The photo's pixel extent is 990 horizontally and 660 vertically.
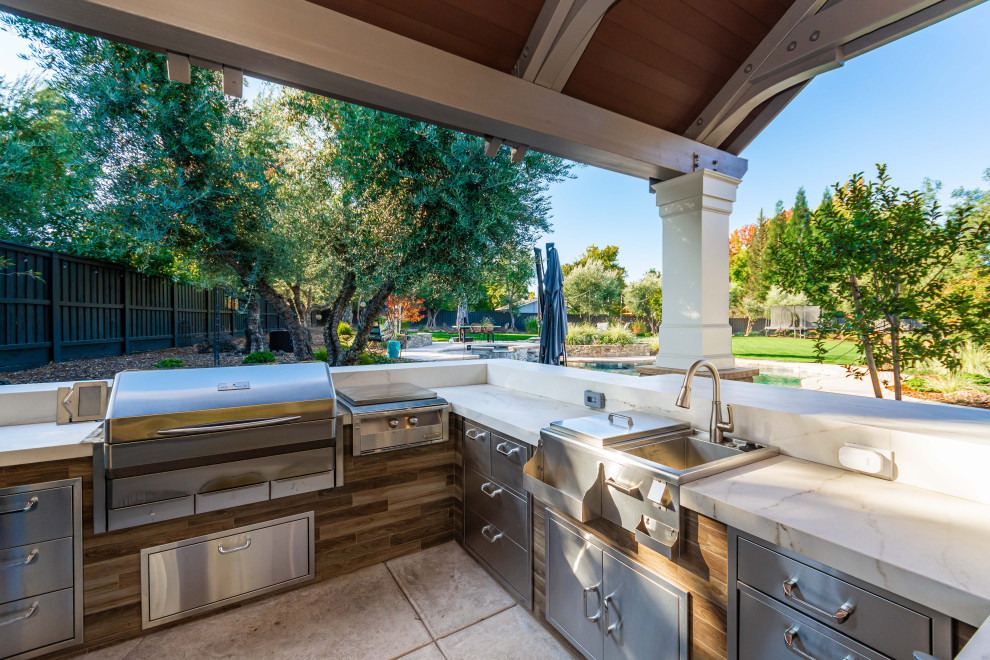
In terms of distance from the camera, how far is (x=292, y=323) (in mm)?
7766

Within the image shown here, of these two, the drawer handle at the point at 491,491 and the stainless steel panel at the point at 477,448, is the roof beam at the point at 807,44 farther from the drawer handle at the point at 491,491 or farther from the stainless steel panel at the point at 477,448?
the drawer handle at the point at 491,491

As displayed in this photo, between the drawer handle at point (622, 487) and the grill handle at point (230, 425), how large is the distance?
5.01ft

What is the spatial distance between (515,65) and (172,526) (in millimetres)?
3096

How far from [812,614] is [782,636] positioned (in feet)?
0.36

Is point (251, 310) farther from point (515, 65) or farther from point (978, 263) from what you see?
point (978, 263)

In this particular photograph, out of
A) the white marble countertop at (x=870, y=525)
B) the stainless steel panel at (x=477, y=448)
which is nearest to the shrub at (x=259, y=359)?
the stainless steel panel at (x=477, y=448)

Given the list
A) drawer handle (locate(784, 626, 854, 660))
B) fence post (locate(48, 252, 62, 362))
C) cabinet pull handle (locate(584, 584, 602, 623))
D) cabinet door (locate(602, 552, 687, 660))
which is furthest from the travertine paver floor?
fence post (locate(48, 252, 62, 362))

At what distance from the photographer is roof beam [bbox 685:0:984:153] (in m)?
2.29

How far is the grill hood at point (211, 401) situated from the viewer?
179cm

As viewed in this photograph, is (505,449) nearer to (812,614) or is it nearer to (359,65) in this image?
(812,614)

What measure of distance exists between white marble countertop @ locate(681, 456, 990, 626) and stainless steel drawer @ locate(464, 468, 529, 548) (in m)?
1.04

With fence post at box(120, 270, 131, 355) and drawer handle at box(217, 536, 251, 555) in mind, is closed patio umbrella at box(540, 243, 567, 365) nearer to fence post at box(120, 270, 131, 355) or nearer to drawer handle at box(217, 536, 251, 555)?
drawer handle at box(217, 536, 251, 555)

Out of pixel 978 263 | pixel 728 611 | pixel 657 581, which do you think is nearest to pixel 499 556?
pixel 657 581

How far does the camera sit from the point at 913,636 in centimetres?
80
